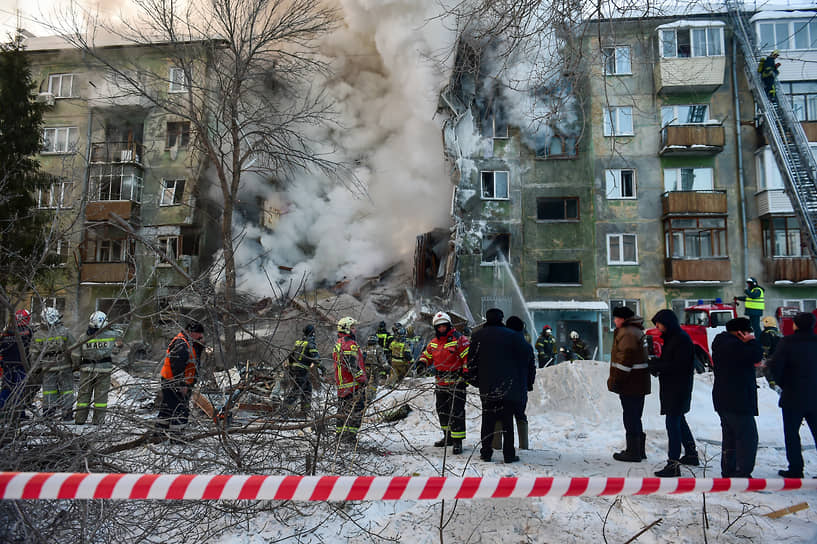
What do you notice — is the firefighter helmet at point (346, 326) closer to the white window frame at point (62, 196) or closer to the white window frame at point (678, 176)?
the white window frame at point (62, 196)

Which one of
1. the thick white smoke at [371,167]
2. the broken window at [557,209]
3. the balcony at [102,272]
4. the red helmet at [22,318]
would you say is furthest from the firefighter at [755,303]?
the balcony at [102,272]

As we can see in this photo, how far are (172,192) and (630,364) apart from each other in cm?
2199

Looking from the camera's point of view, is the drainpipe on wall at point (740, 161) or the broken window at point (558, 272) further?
the broken window at point (558, 272)

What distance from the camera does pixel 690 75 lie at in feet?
62.2

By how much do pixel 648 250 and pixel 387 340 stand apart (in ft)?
45.4

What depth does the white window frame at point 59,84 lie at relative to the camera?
22.9m

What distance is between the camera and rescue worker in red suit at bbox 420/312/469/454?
18.3 ft

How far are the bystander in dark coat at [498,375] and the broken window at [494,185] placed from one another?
1536 centimetres

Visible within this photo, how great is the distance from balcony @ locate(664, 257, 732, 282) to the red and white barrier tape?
18242 mm

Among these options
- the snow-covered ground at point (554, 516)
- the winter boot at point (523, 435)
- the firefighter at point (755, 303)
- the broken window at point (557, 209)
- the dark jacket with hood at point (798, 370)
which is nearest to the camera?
the snow-covered ground at point (554, 516)

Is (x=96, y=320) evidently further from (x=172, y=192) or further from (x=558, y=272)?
(x=172, y=192)

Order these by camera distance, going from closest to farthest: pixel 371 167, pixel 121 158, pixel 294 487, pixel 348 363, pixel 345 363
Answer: pixel 294 487
pixel 348 363
pixel 345 363
pixel 121 158
pixel 371 167

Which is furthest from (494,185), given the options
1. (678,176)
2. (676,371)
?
(676,371)

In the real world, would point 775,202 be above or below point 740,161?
below
